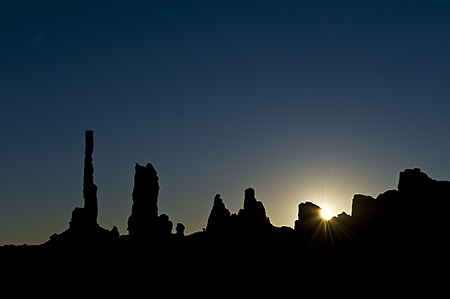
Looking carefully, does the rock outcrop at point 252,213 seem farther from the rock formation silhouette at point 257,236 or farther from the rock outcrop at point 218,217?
the rock outcrop at point 218,217

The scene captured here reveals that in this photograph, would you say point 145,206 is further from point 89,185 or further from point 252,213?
point 252,213

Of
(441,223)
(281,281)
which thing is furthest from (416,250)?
(281,281)

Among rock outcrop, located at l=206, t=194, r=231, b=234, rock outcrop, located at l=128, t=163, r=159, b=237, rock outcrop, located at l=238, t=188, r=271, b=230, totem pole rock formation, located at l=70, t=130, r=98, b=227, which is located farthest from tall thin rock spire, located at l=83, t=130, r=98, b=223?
rock outcrop, located at l=238, t=188, r=271, b=230

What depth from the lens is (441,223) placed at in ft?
164

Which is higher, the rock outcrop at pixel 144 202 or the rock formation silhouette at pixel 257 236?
the rock outcrop at pixel 144 202

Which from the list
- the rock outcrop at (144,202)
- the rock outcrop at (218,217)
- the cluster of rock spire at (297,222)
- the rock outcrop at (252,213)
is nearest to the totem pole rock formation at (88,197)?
the cluster of rock spire at (297,222)

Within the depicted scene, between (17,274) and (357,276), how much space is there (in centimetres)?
4278

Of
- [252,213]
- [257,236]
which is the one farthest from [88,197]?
[257,236]

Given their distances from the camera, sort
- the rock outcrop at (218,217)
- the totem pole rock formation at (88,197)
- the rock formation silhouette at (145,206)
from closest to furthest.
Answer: the totem pole rock formation at (88,197) → the rock outcrop at (218,217) → the rock formation silhouette at (145,206)

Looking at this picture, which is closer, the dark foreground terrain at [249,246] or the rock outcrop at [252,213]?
the dark foreground terrain at [249,246]

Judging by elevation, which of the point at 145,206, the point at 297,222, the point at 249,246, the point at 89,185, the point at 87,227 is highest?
the point at 89,185

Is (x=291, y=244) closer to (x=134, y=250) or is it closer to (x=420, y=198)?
(x=420, y=198)

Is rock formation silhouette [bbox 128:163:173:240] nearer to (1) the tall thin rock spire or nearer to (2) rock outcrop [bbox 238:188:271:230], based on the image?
(1) the tall thin rock spire

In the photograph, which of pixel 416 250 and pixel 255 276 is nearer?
pixel 416 250
